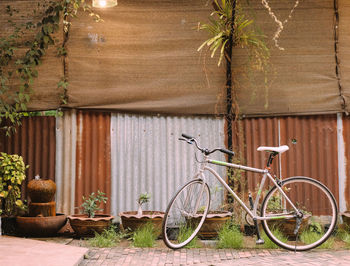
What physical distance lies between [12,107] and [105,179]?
1966 millimetres

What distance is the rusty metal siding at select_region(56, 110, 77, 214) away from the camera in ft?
24.4

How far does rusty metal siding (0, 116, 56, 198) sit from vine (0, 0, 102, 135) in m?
0.19

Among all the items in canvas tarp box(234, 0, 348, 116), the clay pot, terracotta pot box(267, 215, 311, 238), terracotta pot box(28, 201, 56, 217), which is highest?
canvas tarp box(234, 0, 348, 116)

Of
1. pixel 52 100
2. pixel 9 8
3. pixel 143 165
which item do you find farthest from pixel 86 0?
pixel 143 165

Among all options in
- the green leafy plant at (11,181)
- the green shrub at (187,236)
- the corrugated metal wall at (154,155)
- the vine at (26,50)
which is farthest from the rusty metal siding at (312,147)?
the green leafy plant at (11,181)

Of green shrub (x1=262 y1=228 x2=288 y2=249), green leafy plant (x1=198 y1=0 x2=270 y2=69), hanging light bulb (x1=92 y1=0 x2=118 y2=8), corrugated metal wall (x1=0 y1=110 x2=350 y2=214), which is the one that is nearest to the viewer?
green shrub (x1=262 y1=228 x2=288 y2=249)

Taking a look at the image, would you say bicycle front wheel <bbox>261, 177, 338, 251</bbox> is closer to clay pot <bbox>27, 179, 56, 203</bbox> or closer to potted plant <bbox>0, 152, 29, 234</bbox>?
clay pot <bbox>27, 179, 56, 203</bbox>

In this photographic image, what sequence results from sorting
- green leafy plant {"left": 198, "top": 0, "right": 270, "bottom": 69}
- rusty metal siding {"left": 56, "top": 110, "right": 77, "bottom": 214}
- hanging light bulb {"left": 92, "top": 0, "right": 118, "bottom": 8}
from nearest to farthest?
green leafy plant {"left": 198, "top": 0, "right": 270, "bottom": 69} < hanging light bulb {"left": 92, "top": 0, "right": 118, "bottom": 8} < rusty metal siding {"left": 56, "top": 110, "right": 77, "bottom": 214}

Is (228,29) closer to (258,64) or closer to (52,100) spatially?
(258,64)

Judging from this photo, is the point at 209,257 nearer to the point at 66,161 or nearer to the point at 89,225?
the point at 89,225

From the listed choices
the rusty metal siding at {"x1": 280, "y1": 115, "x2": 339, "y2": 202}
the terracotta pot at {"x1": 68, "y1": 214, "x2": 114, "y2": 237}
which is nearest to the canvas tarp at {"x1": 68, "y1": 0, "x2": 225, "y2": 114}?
the rusty metal siding at {"x1": 280, "y1": 115, "x2": 339, "y2": 202}

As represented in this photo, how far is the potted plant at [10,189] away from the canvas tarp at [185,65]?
1.13m

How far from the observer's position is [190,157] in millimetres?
7676

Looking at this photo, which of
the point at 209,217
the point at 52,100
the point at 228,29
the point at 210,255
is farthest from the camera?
the point at 52,100
